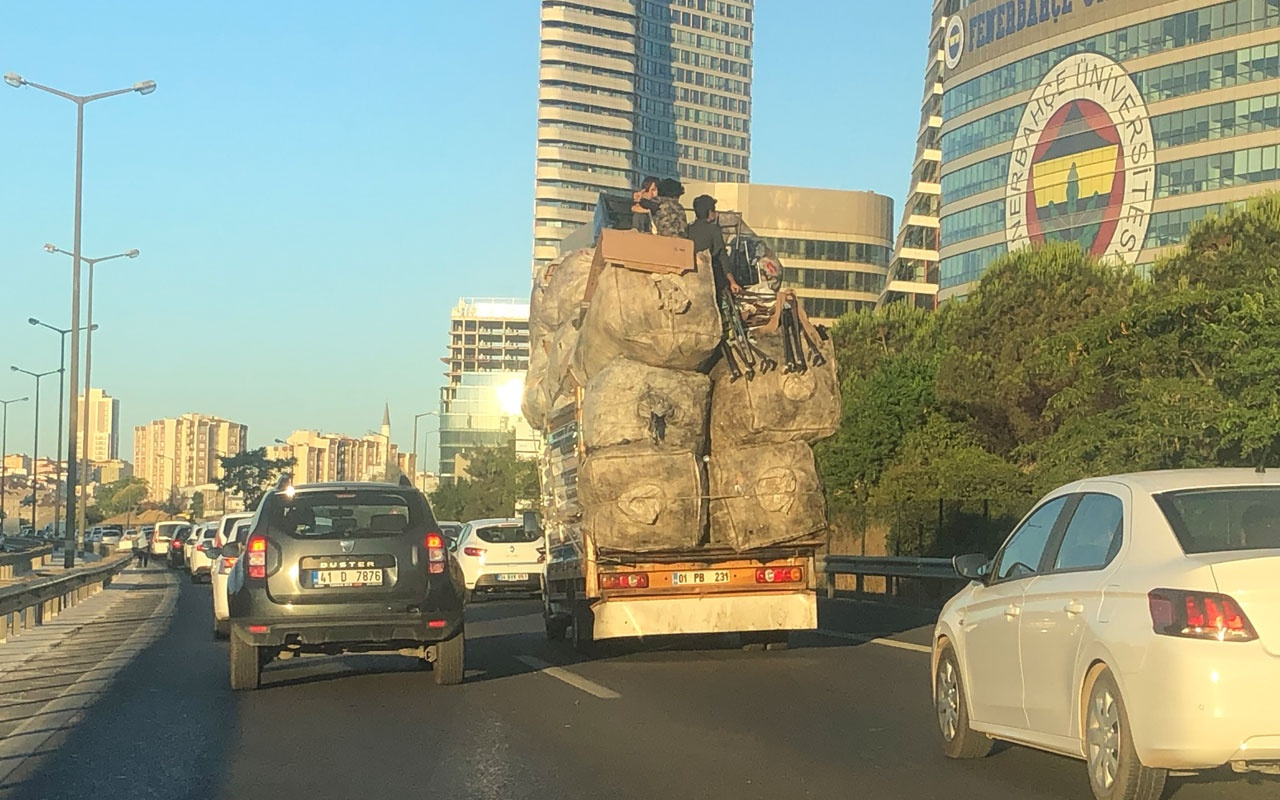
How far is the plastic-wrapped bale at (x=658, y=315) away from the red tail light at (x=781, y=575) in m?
2.15

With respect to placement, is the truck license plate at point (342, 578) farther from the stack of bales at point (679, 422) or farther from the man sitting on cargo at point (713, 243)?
the man sitting on cargo at point (713, 243)

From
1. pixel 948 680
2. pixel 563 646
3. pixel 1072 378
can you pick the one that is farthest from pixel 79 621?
pixel 1072 378

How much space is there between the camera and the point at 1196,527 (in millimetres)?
7113

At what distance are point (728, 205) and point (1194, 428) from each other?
4917 inches

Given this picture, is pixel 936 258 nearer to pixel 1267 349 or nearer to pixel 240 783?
pixel 1267 349

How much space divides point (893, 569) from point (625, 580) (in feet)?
34.2

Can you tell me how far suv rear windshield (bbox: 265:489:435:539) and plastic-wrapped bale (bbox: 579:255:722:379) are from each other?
247 centimetres

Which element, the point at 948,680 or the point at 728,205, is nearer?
the point at 948,680

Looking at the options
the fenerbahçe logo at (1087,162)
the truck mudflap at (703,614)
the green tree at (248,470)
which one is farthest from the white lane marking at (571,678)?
the green tree at (248,470)

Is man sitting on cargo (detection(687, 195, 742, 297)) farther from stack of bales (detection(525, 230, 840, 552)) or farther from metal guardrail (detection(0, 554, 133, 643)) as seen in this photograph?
metal guardrail (detection(0, 554, 133, 643))

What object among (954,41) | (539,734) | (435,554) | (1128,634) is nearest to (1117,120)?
(954,41)

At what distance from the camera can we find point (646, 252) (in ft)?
47.9

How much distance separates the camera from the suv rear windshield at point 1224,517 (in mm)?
6988

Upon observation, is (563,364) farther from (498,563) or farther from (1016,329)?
(1016,329)
